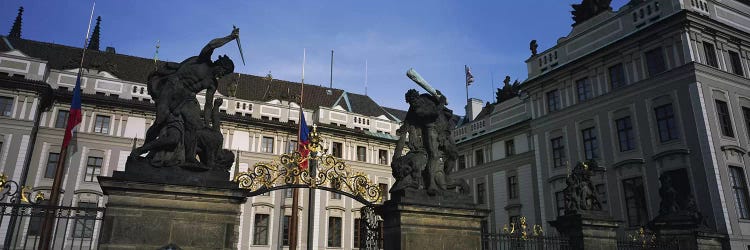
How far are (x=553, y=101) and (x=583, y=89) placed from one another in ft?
7.10

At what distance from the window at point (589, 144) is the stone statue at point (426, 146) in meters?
18.1

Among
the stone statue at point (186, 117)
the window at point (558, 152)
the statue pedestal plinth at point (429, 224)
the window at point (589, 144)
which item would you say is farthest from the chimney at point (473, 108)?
the stone statue at point (186, 117)

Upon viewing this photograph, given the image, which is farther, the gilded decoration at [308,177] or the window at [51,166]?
the window at [51,166]

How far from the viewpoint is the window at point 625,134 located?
933 inches

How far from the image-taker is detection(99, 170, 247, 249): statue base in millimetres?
7051

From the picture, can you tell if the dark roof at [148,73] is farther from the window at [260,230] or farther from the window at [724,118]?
the window at [724,118]

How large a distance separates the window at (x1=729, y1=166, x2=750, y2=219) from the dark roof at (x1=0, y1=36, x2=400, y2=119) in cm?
2809

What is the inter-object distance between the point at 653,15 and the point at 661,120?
5.11 meters

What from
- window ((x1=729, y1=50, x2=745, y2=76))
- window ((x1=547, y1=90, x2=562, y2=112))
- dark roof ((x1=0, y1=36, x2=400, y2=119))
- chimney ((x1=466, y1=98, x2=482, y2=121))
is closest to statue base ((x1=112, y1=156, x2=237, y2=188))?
window ((x1=547, y1=90, x2=562, y2=112))

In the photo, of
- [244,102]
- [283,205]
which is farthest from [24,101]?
[283,205]

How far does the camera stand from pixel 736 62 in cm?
2306

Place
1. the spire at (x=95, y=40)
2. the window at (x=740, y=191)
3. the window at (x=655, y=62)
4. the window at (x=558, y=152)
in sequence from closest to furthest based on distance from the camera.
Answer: the window at (x=740, y=191) < the window at (x=655, y=62) < the window at (x=558, y=152) < the spire at (x=95, y=40)

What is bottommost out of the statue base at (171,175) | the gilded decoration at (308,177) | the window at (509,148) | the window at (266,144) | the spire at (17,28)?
the statue base at (171,175)

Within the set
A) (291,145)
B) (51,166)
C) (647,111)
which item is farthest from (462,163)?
(51,166)
